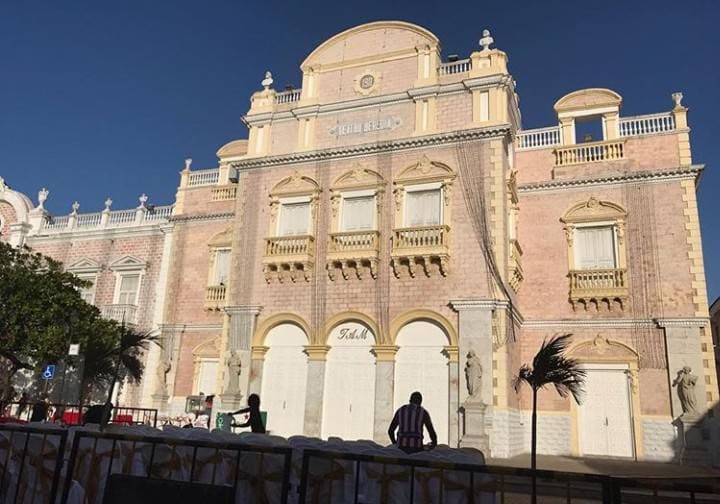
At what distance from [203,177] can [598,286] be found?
16.5 meters

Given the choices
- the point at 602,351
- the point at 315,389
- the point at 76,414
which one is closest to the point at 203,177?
the point at 76,414

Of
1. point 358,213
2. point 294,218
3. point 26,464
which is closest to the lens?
point 26,464

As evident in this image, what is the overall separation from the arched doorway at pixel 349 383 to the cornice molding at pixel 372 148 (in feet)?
18.8

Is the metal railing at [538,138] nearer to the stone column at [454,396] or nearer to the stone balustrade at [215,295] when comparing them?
the stone column at [454,396]

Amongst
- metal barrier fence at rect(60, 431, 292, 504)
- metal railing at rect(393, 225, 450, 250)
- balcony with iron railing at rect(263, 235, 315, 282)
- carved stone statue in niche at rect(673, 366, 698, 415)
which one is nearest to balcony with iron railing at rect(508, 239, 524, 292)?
metal railing at rect(393, 225, 450, 250)

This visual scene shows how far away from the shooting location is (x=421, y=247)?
1730cm

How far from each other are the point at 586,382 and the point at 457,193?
6.95m

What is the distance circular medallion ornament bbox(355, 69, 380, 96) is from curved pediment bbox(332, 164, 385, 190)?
9.15 ft

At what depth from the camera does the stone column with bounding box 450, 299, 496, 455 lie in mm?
15227

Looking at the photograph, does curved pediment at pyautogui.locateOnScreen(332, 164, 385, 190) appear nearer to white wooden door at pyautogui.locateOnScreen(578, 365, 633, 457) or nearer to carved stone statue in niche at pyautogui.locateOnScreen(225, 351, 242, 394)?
carved stone statue in niche at pyautogui.locateOnScreen(225, 351, 242, 394)

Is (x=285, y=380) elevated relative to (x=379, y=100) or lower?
lower

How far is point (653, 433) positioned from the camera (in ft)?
54.0

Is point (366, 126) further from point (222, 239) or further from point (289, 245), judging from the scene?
point (222, 239)

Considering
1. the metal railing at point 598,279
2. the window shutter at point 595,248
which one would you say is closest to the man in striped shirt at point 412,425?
the metal railing at point 598,279
